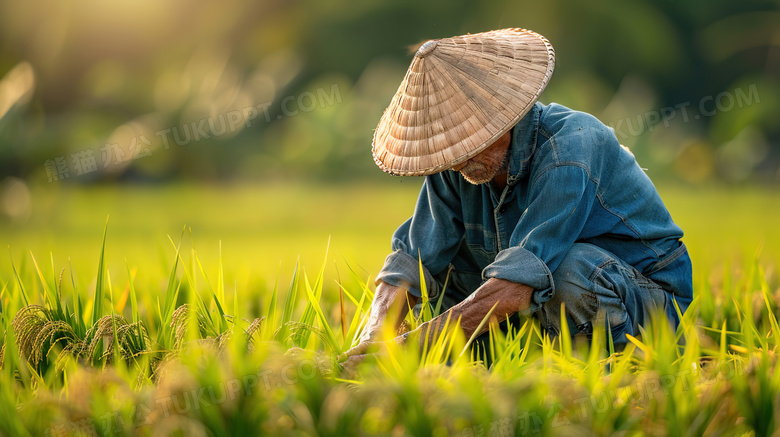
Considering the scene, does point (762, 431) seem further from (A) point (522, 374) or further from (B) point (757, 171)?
(B) point (757, 171)

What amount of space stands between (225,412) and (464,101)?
1.08 m

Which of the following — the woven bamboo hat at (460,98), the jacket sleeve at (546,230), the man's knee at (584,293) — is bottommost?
the man's knee at (584,293)

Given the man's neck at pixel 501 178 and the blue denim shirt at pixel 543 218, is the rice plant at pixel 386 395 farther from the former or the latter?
the man's neck at pixel 501 178

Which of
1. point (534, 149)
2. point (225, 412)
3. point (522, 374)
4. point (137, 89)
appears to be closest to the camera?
point (225, 412)

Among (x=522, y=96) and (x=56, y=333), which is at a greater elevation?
(x=522, y=96)

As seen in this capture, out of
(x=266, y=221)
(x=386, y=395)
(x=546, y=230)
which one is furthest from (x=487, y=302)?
(x=266, y=221)

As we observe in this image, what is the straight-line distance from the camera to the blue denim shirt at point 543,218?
2.12 meters

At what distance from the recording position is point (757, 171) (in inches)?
340

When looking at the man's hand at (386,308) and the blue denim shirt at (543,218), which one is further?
the man's hand at (386,308)

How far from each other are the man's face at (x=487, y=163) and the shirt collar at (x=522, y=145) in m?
0.03

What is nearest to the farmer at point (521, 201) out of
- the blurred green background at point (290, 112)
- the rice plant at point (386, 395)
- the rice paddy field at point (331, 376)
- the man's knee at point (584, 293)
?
the man's knee at point (584, 293)

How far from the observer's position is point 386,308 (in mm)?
2381

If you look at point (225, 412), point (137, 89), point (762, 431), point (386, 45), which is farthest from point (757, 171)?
point (225, 412)

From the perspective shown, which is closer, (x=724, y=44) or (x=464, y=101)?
(x=464, y=101)
